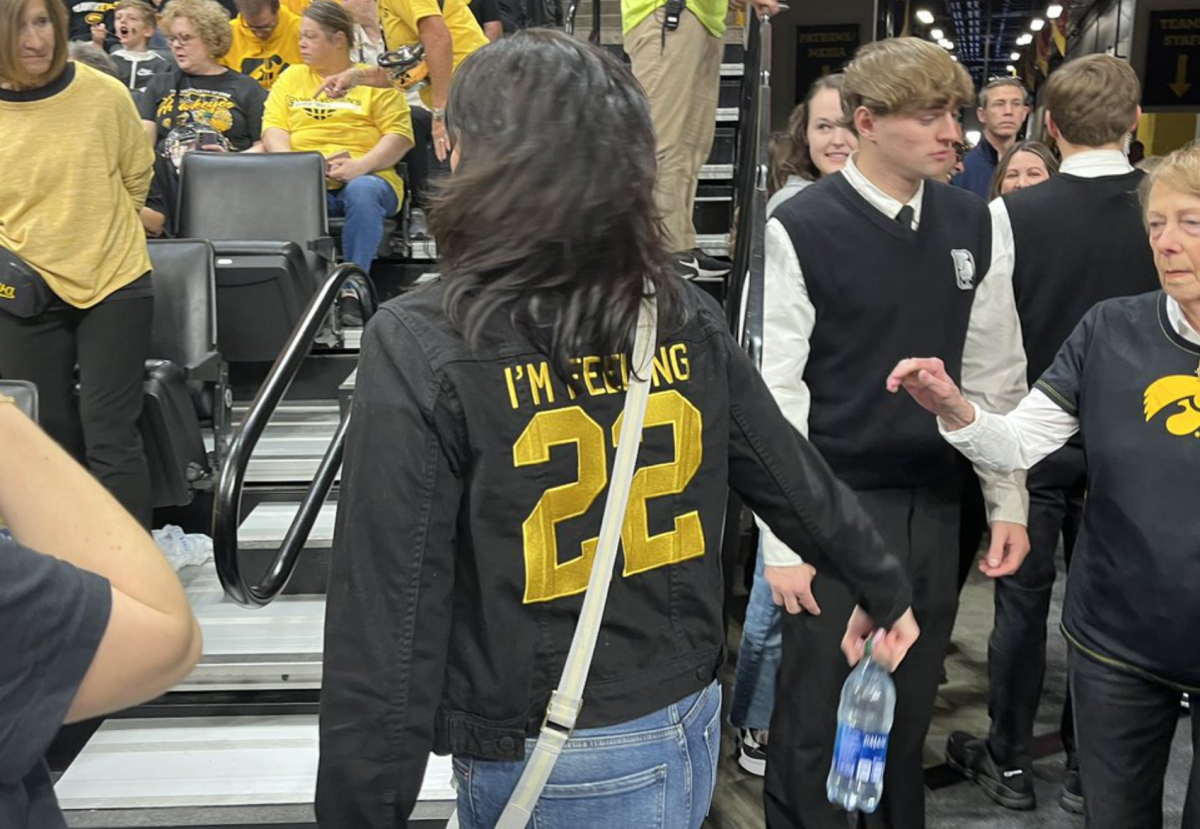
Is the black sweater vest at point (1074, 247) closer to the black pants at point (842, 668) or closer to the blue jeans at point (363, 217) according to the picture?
the black pants at point (842, 668)

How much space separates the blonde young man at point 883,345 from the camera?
2.44 metres

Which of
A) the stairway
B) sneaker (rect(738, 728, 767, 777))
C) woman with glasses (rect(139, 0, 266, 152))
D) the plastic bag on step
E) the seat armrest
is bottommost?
sneaker (rect(738, 728, 767, 777))

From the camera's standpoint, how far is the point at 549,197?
1.26 metres

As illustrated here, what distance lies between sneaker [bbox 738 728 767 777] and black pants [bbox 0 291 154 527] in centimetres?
188

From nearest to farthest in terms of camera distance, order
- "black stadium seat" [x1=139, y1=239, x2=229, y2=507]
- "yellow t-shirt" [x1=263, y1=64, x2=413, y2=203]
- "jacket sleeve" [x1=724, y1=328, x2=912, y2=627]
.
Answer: "jacket sleeve" [x1=724, y1=328, x2=912, y2=627]
"black stadium seat" [x1=139, y1=239, x2=229, y2=507]
"yellow t-shirt" [x1=263, y1=64, x2=413, y2=203]

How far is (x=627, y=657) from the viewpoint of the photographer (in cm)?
137

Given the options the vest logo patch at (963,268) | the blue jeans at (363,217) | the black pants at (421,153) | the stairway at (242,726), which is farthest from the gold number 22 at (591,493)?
the black pants at (421,153)

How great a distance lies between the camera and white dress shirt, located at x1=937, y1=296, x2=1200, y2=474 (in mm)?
2125

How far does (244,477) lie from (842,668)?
172 cm

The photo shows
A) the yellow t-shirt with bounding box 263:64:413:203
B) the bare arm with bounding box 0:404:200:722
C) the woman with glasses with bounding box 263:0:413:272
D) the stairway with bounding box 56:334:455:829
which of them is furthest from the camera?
the yellow t-shirt with bounding box 263:64:413:203

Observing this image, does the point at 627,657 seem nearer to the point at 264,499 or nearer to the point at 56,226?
the point at 56,226

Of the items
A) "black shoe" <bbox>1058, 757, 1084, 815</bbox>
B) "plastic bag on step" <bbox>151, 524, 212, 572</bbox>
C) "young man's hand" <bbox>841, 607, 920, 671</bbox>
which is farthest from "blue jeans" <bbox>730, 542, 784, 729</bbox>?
"plastic bag on step" <bbox>151, 524, 212, 572</bbox>

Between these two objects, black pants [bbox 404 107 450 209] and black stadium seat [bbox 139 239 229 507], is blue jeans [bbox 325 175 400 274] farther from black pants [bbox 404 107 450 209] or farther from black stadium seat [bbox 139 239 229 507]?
black stadium seat [bbox 139 239 229 507]

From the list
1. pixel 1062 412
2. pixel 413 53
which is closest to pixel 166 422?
pixel 413 53
